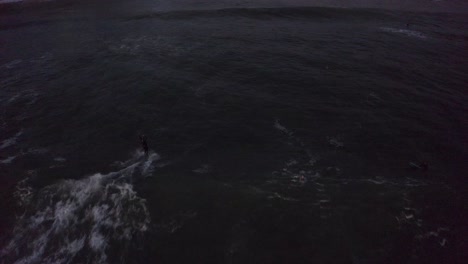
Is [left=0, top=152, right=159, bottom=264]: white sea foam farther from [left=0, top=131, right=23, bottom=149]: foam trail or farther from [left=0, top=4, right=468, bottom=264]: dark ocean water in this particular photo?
[left=0, top=131, right=23, bottom=149]: foam trail

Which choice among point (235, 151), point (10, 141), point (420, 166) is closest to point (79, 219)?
point (235, 151)

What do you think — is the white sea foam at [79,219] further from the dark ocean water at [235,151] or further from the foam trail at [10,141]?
the foam trail at [10,141]

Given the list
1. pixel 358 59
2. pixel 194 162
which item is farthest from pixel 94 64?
pixel 358 59

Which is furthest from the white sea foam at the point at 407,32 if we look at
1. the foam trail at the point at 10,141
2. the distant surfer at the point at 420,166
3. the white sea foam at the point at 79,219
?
the foam trail at the point at 10,141

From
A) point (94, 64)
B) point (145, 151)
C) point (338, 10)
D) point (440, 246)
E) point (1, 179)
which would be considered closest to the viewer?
point (440, 246)

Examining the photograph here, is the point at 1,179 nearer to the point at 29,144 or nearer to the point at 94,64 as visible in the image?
the point at 29,144

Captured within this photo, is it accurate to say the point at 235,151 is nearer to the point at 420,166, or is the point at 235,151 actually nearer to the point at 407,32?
the point at 420,166
